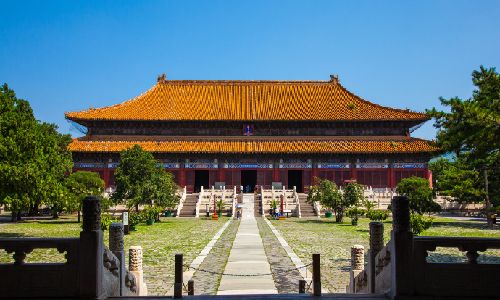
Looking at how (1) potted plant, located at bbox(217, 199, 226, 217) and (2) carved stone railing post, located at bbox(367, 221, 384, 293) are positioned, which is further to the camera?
(1) potted plant, located at bbox(217, 199, 226, 217)

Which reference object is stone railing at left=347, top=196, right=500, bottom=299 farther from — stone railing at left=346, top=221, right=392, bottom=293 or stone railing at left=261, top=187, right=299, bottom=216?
stone railing at left=261, top=187, right=299, bottom=216

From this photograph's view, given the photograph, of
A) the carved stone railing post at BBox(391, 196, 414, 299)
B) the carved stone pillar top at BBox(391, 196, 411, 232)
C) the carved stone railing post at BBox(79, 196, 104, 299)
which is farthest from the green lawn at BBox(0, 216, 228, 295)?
the carved stone pillar top at BBox(391, 196, 411, 232)

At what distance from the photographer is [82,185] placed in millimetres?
24844

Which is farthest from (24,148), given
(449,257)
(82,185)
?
(449,257)

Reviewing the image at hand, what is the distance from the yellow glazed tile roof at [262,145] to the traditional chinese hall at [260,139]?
0.09 m

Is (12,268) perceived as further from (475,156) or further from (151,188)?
(151,188)

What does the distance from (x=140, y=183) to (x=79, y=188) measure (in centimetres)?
363

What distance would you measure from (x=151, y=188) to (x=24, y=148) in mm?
9340

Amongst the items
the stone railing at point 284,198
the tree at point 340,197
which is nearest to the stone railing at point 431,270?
the tree at point 340,197

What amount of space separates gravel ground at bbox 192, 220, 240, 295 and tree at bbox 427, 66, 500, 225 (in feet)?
24.7

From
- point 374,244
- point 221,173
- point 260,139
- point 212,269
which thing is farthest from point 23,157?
point 260,139

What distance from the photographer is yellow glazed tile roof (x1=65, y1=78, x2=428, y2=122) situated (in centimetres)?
3891

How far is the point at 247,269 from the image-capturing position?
10234mm

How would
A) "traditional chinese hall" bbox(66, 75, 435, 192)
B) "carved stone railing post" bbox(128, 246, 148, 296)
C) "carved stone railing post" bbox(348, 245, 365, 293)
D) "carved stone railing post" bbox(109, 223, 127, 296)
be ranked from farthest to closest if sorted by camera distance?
"traditional chinese hall" bbox(66, 75, 435, 192), "carved stone railing post" bbox(348, 245, 365, 293), "carved stone railing post" bbox(128, 246, 148, 296), "carved stone railing post" bbox(109, 223, 127, 296)
